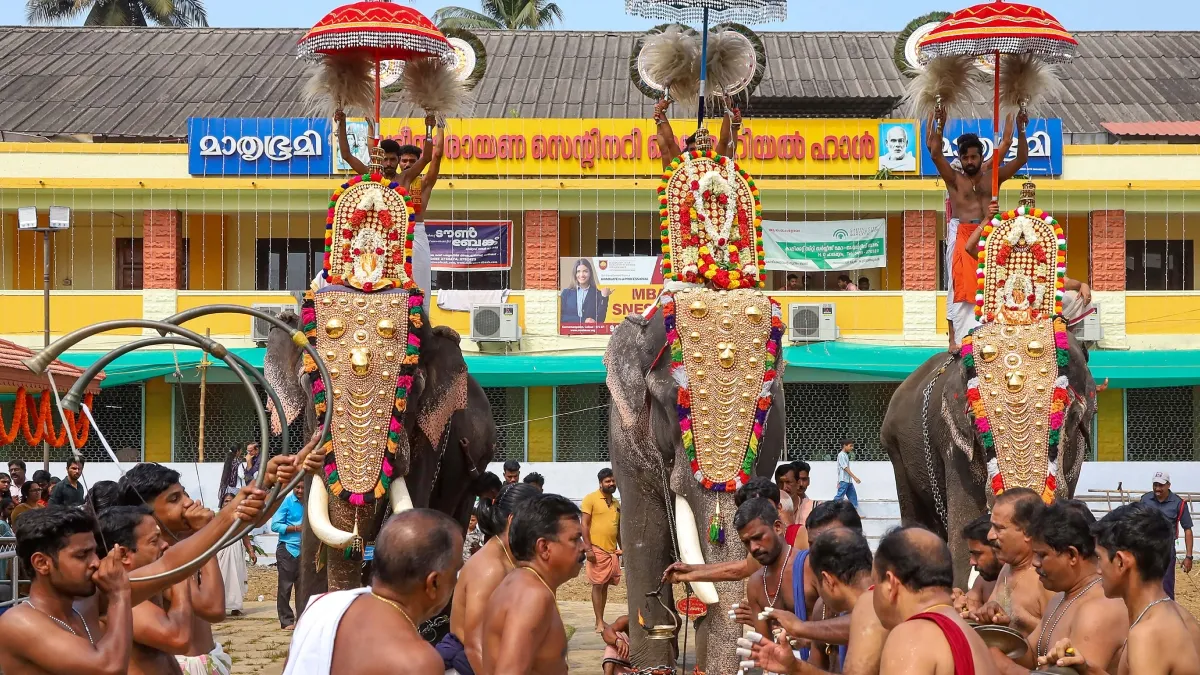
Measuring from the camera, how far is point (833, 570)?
5.04 meters

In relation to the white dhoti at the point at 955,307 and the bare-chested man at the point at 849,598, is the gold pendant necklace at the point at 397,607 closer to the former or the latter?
the bare-chested man at the point at 849,598

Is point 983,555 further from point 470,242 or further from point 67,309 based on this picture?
point 67,309

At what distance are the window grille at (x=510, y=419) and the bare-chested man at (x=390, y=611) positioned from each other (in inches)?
780

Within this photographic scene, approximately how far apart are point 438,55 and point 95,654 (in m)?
6.12

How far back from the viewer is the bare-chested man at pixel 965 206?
31.7ft

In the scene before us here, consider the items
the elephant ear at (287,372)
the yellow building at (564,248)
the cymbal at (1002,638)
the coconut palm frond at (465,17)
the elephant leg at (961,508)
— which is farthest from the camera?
the coconut palm frond at (465,17)

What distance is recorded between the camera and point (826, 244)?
24531 mm

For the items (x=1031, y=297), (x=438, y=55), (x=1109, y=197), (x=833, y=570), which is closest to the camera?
(x=833, y=570)

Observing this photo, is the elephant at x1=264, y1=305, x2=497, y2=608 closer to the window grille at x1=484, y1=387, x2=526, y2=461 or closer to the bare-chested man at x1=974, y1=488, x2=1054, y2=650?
the bare-chested man at x1=974, y1=488, x2=1054, y2=650

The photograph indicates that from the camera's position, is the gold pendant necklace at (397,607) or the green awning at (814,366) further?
the green awning at (814,366)

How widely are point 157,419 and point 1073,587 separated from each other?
21420 mm

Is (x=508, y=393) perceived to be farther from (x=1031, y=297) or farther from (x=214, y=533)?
(x=214, y=533)

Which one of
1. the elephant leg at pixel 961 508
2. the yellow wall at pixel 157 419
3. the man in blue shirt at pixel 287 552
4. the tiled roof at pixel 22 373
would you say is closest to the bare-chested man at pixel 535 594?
the elephant leg at pixel 961 508

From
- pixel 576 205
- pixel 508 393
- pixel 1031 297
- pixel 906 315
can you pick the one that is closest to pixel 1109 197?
pixel 906 315
